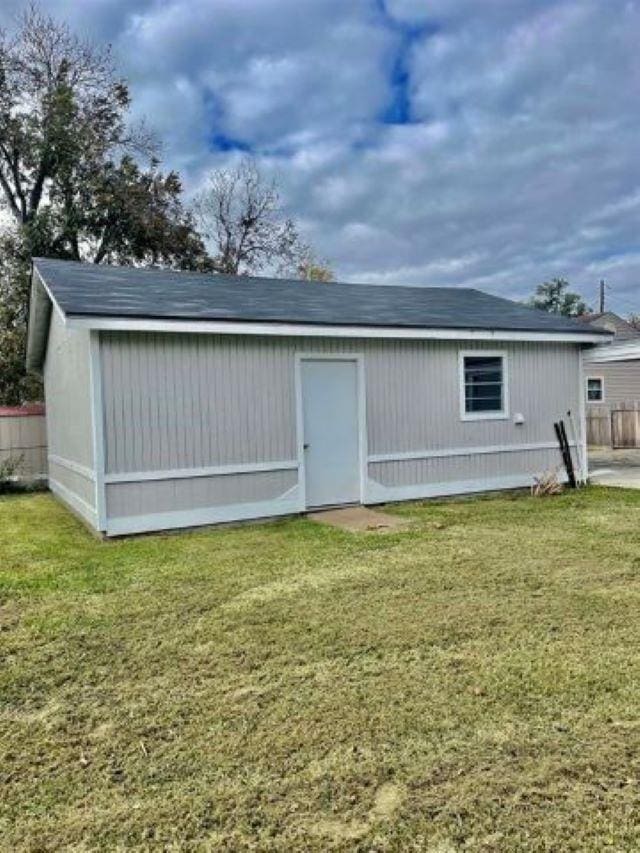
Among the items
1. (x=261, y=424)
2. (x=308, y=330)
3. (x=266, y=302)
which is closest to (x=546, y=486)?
(x=308, y=330)

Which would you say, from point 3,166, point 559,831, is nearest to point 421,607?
point 559,831

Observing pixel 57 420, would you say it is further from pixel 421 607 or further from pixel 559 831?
pixel 559 831

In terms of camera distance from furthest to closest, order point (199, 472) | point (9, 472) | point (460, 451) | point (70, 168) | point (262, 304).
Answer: point (70, 168) → point (9, 472) → point (460, 451) → point (262, 304) → point (199, 472)

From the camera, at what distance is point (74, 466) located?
9.11m

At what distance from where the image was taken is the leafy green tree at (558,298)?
181ft

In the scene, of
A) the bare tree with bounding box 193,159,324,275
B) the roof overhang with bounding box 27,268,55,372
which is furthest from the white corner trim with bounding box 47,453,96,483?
the bare tree with bounding box 193,159,324,275

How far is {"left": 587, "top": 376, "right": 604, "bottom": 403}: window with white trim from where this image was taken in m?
25.2

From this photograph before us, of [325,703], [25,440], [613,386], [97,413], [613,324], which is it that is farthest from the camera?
[613,324]

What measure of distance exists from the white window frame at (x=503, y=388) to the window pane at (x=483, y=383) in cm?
5

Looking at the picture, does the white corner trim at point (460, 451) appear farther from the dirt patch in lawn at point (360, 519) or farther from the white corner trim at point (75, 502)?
the white corner trim at point (75, 502)

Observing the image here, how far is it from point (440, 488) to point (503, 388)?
1954mm

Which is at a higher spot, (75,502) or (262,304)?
(262,304)

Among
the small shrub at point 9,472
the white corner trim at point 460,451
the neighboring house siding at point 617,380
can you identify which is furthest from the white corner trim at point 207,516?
the neighboring house siding at point 617,380

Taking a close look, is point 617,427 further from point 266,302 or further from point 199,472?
point 199,472
